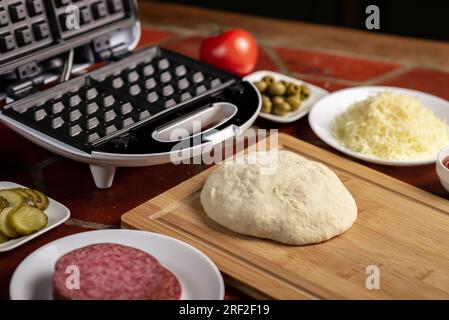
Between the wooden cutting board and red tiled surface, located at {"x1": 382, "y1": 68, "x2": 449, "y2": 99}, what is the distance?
70 centimetres

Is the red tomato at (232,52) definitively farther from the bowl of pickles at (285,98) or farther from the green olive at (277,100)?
the green olive at (277,100)

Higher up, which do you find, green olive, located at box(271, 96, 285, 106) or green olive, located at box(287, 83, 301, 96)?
green olive, located at box(287, 83, 301, 96)

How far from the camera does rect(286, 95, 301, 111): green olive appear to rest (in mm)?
2102

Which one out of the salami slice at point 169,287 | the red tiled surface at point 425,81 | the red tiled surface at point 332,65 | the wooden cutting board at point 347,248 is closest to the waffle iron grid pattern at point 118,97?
the wooden cutting board at point 347,248

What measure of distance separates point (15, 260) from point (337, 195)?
2.34 ft

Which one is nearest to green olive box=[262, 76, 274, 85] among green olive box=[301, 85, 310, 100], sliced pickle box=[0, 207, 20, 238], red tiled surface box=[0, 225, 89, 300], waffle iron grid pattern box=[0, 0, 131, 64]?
green olive box=[301, 85, 310, 100]

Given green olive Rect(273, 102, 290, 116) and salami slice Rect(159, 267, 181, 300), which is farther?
green olive Rect(273, 102, 290, 116)

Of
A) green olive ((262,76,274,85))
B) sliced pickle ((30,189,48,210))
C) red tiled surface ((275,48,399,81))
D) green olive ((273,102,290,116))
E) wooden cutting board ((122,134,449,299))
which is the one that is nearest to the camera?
wooden cutting board ((122,134,449,299))

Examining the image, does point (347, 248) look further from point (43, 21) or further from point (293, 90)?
point (43, 21)

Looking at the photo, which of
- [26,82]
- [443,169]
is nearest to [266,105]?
[443,169]

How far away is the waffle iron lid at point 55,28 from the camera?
1.87 meters

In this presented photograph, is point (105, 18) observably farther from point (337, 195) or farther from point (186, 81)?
point (337, 195)

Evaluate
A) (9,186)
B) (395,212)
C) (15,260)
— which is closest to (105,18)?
(9,186)

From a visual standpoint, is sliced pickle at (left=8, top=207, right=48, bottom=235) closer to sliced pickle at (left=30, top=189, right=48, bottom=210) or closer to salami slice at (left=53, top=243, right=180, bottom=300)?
sliced pickle at (left=30, top=189, right=48, bottom=210)
